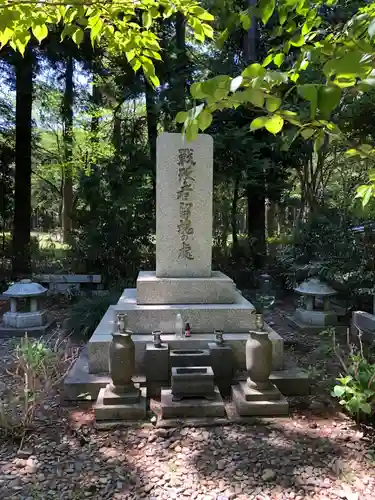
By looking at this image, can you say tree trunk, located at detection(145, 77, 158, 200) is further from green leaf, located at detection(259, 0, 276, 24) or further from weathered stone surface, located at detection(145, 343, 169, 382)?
green leaf, located at detection(259, 0, 276, 24)

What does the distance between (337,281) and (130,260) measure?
14.5ft

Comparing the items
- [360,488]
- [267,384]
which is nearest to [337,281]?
[267,384]

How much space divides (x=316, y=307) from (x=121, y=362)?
13.8ft

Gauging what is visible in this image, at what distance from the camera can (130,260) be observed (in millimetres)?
8812

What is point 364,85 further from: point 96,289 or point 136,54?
point 96,289

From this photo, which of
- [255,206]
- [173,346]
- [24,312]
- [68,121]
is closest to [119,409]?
[173,346]

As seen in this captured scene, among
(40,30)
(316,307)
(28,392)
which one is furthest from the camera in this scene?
(316,307)

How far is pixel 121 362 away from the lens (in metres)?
3.19

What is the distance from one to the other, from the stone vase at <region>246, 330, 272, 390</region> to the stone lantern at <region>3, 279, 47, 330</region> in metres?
3.81

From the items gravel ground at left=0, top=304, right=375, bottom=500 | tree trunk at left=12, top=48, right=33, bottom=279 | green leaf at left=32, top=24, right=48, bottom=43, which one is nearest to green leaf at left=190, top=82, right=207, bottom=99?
green leaf at left=32, top=24, right=48, bottom=43

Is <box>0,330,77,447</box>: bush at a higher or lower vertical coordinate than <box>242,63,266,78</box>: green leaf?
lower

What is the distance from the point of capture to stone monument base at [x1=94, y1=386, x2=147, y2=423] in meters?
3.06

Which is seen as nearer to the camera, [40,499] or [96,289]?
[40,499]

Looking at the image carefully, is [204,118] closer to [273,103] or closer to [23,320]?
[273,103]
